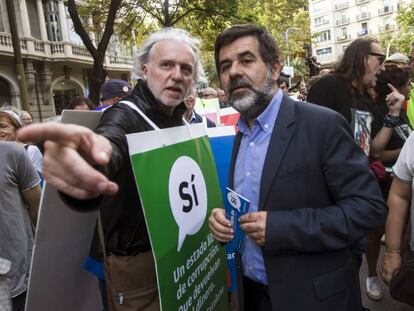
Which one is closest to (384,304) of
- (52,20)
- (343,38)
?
(52,20)

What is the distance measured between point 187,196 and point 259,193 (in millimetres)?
361

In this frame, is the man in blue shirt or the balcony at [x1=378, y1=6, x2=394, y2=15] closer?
the man in blue shirt

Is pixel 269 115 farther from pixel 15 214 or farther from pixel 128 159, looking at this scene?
pixel 15 214

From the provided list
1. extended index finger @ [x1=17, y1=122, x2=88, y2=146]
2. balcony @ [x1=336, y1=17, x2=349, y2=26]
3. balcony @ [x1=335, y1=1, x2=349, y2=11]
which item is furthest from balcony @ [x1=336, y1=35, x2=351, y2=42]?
extended index finger @ [x1=17, y1=122, x2=88, y2=146]

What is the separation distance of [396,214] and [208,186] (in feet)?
3.32

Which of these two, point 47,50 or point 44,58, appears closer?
point 44,58

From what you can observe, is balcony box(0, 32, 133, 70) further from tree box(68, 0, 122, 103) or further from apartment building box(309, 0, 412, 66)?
apartment building box(309, 0, 412, 66)

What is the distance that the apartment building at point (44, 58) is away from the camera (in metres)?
17.8

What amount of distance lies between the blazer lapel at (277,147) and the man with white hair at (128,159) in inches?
22.5

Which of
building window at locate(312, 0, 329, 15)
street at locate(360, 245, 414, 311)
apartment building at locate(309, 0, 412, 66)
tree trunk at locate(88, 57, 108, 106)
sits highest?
building window at locate(312, 0, 329, 15)

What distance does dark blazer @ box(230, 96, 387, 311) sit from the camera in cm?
146

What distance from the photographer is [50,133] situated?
33.6 inches

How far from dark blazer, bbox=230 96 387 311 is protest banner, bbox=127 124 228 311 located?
0.38 m

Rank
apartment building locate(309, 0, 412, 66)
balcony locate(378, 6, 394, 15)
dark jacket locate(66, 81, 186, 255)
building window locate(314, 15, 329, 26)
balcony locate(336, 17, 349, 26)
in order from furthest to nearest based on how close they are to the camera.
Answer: building window locate(314, 15, 329, 26), balcony locate(336, 17, 349, 26), apartment building locate(309, 0, 412, 66), balcony locate(378, 6, 394, 15), dark jacket locate(66, 81, 186, 255)
